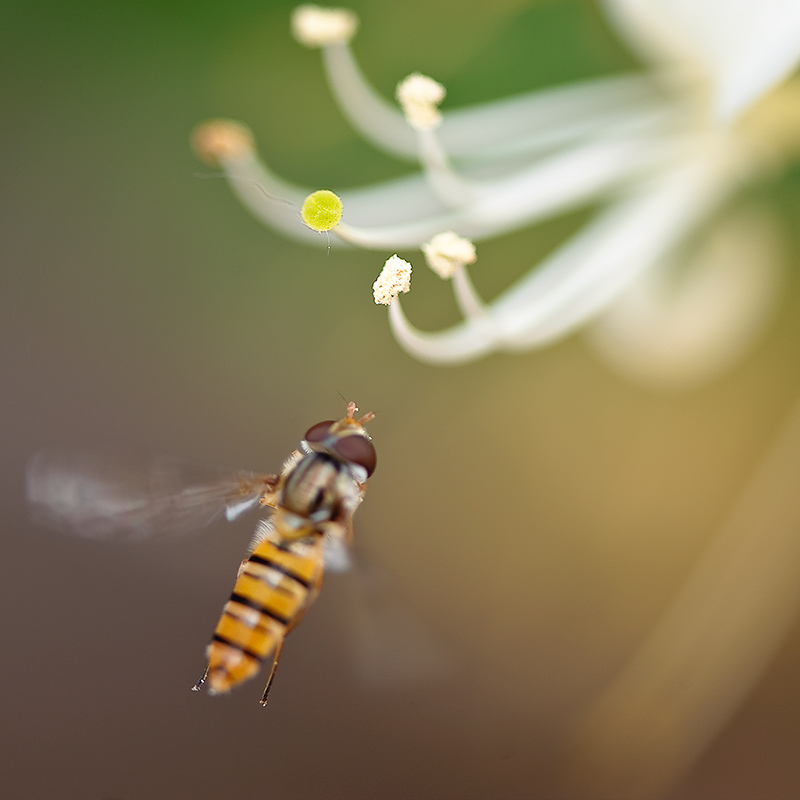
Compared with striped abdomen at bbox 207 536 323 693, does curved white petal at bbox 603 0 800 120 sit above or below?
above

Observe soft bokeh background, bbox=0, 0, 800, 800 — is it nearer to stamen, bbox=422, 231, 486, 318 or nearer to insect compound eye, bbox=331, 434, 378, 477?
Answer: stamen, bbox=422, 231, 486, 318

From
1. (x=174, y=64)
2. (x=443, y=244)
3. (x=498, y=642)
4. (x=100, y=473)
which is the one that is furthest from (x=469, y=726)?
(x=174, y=64)

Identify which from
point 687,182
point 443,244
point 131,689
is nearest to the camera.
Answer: point 443,244

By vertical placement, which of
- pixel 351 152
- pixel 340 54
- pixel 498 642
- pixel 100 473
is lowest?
pixel 100 473

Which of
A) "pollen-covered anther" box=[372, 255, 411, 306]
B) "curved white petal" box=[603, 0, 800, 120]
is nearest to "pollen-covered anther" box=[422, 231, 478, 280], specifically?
"pollen-covered anther" box=[372, 255, 411, 306]

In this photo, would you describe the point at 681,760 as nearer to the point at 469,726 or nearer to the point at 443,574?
the point at 469,726

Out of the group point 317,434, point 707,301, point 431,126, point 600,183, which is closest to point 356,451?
point 317,434

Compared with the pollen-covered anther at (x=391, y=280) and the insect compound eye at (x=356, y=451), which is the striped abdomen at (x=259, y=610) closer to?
the insect compound eye at (x=356, y=451)
